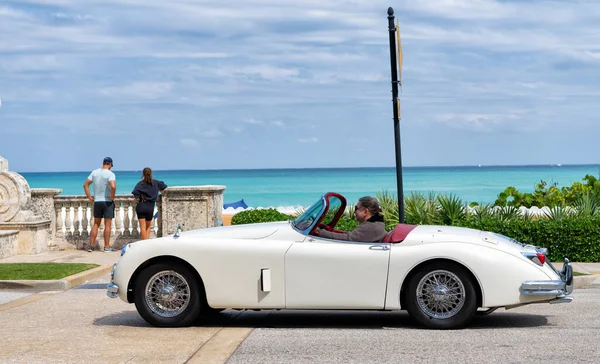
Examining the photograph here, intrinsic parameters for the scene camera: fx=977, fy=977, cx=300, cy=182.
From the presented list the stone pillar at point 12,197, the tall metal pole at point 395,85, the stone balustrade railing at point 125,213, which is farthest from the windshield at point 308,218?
the stone pillar at point 12,197

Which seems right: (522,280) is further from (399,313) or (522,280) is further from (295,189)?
(295,189)

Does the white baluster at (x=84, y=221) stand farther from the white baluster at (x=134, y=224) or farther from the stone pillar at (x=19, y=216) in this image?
the stone pillar at (x=19, y=216)

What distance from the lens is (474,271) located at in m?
9.40

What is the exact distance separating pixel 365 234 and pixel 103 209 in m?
10.9

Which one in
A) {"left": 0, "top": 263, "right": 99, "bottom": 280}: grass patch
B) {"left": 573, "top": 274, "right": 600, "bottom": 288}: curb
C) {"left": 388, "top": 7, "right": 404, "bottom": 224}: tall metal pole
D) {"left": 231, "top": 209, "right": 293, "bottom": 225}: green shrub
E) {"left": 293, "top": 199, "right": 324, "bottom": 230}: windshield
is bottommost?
{"left": 573, "top": 274, "right": 600, "bottom": 288}: curb

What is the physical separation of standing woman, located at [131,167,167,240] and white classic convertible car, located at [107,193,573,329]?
9065mm

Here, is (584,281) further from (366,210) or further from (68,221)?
(68,221)

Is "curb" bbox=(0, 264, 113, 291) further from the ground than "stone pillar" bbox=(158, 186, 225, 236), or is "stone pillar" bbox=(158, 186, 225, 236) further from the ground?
"stone pillar" bbox=(158, 186, 225, 236)

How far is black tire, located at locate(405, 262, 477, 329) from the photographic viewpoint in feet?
31.0

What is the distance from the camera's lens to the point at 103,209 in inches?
776

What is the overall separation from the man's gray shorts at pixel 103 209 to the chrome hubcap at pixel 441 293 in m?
11.4

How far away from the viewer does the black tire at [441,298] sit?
944 cm

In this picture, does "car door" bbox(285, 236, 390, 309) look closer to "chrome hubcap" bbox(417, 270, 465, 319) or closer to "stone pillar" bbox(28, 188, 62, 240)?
"chrome hubcap" bbox(417, 270, 465, 319)

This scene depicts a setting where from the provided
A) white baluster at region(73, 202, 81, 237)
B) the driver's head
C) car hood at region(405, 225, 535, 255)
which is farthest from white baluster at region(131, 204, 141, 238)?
car hood at region(405, 225, 535, 255)
